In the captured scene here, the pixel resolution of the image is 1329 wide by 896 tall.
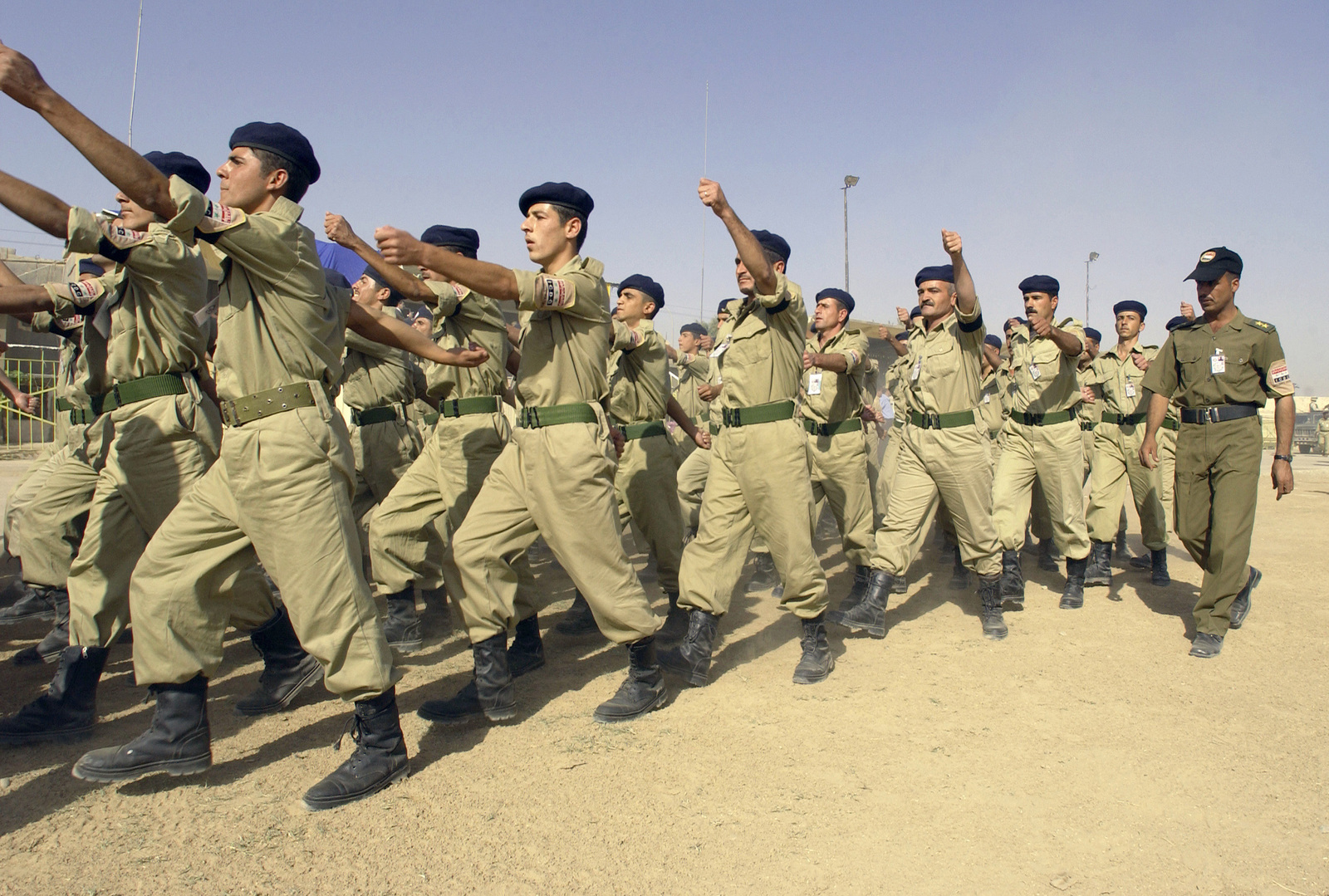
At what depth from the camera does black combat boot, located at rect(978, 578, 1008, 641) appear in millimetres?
5555

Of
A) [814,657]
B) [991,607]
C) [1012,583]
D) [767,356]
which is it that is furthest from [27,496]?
[1012,583]

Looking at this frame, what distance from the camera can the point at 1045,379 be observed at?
22.8 ft

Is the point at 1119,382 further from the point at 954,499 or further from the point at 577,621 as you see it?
the point at 577,621

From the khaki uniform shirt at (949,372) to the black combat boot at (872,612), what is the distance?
3.92ft

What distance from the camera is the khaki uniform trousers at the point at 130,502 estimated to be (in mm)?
3840

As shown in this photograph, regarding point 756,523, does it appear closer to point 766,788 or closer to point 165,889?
point 766,788

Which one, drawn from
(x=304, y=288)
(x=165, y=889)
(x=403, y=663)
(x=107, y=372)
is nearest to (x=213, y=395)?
(x=107, y=372)

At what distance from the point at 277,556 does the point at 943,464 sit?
13.4ft

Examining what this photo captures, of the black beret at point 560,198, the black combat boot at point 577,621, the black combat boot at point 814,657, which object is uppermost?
the black beret at point 560,198

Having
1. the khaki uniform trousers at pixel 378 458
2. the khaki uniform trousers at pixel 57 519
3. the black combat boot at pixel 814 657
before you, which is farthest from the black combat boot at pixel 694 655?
the khaki uniform trousers at pixel 57 519

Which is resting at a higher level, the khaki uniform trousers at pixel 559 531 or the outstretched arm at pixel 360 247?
the outstretched arm at pixel 360 247

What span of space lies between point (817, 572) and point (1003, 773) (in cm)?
143

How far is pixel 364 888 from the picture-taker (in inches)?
104

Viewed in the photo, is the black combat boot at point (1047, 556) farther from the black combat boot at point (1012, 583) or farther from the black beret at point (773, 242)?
the black beret at point (773, 242)
